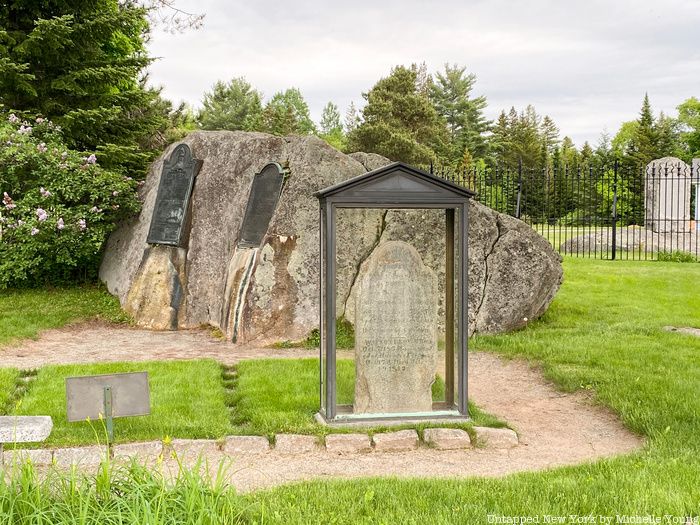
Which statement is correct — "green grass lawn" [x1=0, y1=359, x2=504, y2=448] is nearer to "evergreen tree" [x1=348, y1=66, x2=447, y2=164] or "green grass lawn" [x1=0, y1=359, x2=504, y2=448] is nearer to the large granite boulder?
the large granite boulder

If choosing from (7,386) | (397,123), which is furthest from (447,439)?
(397,123)

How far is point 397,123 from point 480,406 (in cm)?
3869

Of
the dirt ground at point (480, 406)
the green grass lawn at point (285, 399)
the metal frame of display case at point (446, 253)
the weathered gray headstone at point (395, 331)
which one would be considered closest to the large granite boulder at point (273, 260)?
the dirt ground at point (480, 406)

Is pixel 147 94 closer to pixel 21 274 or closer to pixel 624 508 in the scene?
pixel 21 274

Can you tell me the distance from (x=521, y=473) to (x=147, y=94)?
12986 millimetres

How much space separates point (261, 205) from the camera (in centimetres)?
1069

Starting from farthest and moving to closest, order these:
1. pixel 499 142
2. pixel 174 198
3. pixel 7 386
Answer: pixel 499 142, pixel 174 198, pixel 7 386

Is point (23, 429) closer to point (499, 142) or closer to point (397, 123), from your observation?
point (397, 123)

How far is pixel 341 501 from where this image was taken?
4.32 meters

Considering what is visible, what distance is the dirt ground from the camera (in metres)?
5.36

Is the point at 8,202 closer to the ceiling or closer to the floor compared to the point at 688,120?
closer to the floor

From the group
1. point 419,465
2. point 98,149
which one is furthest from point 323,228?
point 98,149

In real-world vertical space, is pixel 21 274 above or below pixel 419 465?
above

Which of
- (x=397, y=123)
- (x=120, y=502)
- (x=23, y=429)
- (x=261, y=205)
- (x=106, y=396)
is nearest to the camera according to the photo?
(x=120, y=502)
